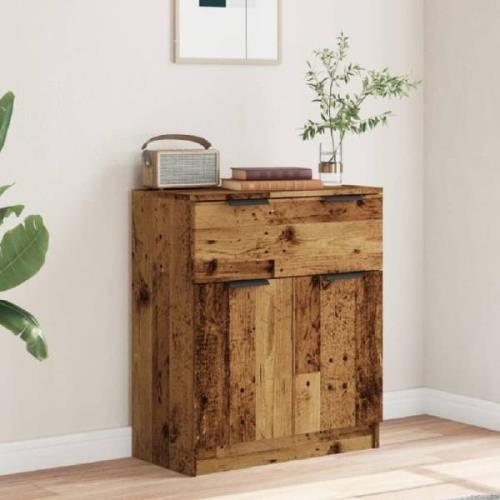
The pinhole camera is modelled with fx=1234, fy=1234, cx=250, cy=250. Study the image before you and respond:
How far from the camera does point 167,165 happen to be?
4.19 meters

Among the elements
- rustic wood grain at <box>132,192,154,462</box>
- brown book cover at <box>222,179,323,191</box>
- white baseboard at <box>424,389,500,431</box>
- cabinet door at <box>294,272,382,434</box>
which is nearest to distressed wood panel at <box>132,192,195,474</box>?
rustic wood grain at <box>132,192,154,462</box>

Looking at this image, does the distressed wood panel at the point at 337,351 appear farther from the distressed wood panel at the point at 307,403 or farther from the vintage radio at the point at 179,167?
the vintage radio at the point at 179,167

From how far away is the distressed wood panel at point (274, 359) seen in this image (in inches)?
164

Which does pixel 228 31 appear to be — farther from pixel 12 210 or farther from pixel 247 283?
pixel 12 210

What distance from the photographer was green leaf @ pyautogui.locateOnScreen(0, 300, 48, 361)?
11.1 feet

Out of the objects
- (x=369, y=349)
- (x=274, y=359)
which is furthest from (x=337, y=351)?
(x=274, y=359)

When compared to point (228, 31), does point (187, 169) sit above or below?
below

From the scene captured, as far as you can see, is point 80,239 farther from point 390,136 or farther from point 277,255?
point 390,136

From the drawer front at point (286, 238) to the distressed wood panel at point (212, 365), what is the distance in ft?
0.24

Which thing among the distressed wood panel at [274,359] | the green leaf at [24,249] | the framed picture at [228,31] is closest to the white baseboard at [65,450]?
the distressed wood panel at [274,359]

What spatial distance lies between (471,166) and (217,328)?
4.52ft

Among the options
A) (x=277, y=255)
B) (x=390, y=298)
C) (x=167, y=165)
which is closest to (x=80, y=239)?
(x=167, y=165)

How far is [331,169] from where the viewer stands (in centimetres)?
447

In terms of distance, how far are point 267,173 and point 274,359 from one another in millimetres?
636
